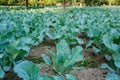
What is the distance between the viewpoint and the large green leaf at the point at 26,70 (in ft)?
8.20

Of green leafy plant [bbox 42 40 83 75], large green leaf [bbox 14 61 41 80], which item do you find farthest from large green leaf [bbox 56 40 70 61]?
large green leaf [bbox 14 61 41 80]

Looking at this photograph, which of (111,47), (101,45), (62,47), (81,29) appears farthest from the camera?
(81,29)

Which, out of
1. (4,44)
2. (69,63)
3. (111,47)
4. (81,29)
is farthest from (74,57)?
(81,29)

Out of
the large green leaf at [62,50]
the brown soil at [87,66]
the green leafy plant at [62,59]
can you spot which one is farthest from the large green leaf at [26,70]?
the brown soil at [87,66]

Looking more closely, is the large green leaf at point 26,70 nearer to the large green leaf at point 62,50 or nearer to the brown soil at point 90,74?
the large green leaf at point 62,50

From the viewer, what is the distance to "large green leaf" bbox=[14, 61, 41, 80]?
2.50 meters

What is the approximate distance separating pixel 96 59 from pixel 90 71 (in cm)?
95

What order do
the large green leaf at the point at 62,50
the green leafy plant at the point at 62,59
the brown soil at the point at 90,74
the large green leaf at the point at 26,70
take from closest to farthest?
the large green leaf at the point at 26,70 < the green leafy plant at the point at 62,59 < the large green leaf at the point at 62,50 < the brown soil at the point at 90,74

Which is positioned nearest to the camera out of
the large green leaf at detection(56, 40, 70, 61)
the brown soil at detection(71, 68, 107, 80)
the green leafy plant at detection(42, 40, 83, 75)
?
the green leafy plant at detection(42, 40, 83, 75)

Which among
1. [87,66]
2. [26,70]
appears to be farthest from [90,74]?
[26,70]

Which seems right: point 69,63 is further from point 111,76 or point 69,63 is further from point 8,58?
point 8,58

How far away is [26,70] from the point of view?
2514 mm

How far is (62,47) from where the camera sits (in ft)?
11.2

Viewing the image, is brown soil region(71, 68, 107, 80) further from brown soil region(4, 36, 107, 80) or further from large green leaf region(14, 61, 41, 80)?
large green leaf region(14, 61, 41, 80)
